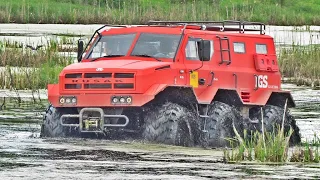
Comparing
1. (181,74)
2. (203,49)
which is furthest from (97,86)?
(203,49)

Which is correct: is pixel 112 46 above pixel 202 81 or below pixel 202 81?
above

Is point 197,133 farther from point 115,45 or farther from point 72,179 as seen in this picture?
point 72,179

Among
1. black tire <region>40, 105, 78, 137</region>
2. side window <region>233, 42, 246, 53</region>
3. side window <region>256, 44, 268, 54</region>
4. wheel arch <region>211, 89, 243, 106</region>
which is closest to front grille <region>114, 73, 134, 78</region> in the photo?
black tire <region>40, 105, 78, 137</region>

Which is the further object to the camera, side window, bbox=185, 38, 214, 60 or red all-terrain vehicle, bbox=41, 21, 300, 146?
side window, bbox=185, 38, 214, 60

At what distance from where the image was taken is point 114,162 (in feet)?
53.8

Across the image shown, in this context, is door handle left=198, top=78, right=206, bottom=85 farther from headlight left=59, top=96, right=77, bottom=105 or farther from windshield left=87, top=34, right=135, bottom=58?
headlight left=59, top=96, right=77, bottom=105

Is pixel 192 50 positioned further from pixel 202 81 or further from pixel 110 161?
pixel 110 161

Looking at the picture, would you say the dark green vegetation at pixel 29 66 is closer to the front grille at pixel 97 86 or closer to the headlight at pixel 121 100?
the front grille at pixel 97 86

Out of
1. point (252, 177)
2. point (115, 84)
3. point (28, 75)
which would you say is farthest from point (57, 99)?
point (28, 75)

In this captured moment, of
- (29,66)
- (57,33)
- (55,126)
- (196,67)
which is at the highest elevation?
(57,33)

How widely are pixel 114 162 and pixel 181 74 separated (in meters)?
4.18

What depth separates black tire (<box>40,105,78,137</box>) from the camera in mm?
20469

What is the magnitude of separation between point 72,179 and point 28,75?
60.7 ft

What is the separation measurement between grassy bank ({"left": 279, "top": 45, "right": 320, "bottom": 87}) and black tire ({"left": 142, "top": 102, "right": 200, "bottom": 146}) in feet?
57.0
